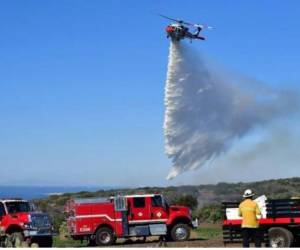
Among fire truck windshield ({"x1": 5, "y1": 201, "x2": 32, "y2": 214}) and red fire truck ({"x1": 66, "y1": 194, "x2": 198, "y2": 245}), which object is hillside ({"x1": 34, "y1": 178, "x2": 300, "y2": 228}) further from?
fire truck windshield ({"x1": 5, "y1": 201, "x2": 32, "y2": 214})

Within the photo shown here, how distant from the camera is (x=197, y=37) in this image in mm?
38375

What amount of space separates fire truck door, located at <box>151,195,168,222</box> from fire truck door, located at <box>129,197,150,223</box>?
11.2 inches

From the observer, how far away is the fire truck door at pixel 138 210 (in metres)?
34.1

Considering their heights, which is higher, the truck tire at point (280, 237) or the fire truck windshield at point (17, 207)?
the fire truck windshield at point (17, 207)

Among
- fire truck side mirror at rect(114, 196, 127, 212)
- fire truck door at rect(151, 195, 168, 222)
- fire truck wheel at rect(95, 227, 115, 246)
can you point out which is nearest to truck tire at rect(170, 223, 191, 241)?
fire truck door at rect(151, 195, 168, 222)

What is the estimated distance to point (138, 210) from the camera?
34.2 meters

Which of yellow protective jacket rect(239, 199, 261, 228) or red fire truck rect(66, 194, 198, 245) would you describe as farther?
red fire truck rect(66, 194, 198, 245)

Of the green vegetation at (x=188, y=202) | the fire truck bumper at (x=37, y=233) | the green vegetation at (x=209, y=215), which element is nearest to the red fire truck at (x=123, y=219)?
the fire truck bumper at (x=37, y=233)

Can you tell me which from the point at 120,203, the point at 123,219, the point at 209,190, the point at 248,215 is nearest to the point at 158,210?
the point at 123,219

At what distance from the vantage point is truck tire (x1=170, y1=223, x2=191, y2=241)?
112ft

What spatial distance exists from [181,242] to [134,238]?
15.9 feet

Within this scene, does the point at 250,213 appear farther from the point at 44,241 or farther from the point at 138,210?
the point at 138,210

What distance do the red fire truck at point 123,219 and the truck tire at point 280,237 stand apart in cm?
821

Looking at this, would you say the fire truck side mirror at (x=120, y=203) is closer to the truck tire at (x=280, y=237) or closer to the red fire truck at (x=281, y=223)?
the red fire truck at (x=281, y=223)
